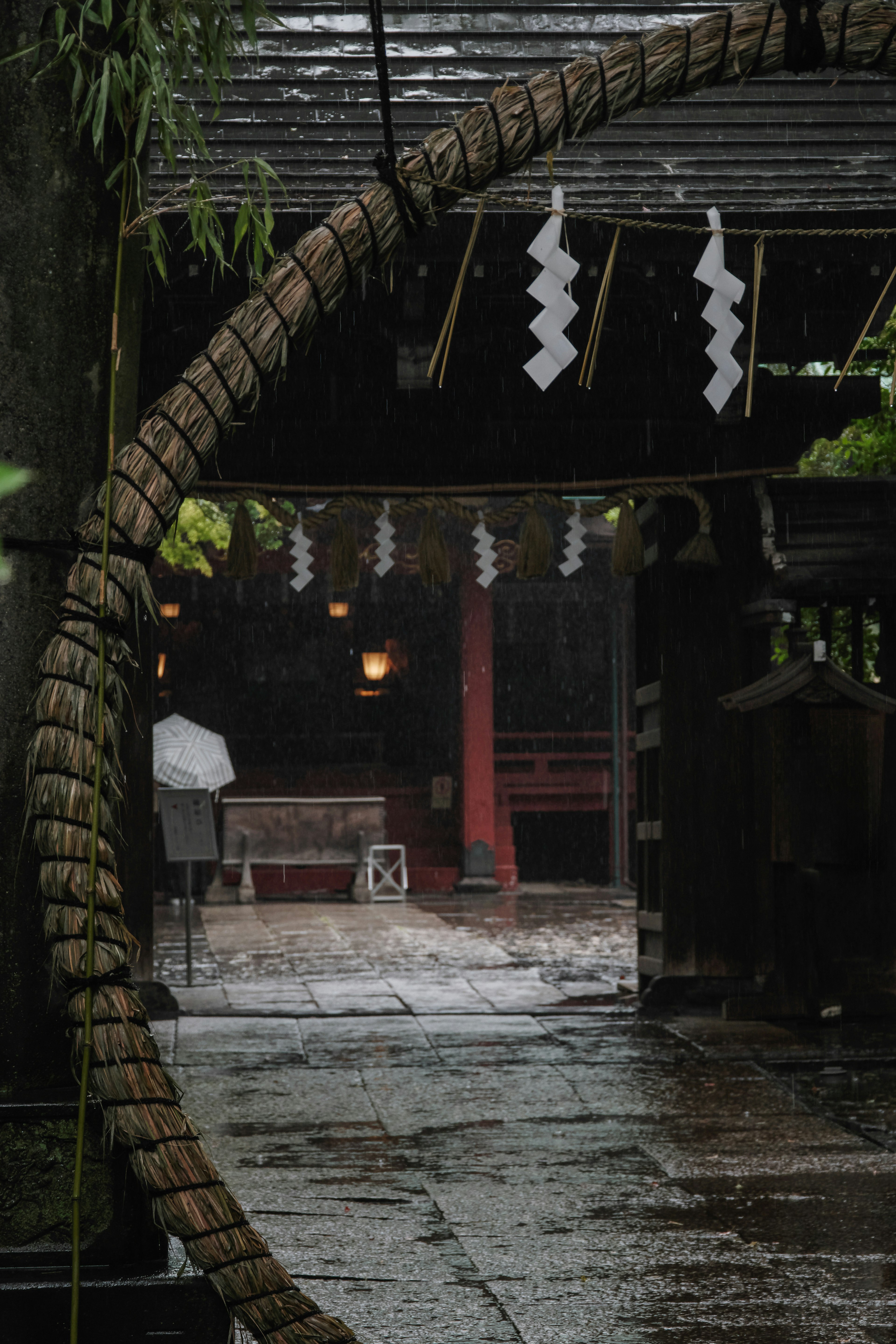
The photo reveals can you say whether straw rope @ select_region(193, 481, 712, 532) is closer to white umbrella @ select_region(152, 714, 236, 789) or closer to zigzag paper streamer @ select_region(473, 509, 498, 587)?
zigzag paper streamer @ select_region(473, 509, 498, 587)

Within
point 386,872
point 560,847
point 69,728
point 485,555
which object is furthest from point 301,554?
point 560,847

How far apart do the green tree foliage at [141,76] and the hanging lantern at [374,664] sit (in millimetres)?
15269

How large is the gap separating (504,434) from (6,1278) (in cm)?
633

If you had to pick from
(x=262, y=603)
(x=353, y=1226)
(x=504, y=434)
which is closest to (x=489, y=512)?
(x=504, y=434)

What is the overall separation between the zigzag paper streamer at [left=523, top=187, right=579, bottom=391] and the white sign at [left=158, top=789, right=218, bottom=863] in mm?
6908

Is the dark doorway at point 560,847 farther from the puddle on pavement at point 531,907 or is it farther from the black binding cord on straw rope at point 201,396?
the black binding cord on straw rope at point 201,396

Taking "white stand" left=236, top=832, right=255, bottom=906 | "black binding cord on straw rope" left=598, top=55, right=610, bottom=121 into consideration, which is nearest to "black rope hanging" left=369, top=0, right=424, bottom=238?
"black binding cord on straw rope" left=598, top=55, right=610, bottom=121

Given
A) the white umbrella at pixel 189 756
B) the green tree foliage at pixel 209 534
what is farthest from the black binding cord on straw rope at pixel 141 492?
the white umbrella at pixel 189 756

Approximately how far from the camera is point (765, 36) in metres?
2.89

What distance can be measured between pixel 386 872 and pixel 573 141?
38.0 ft

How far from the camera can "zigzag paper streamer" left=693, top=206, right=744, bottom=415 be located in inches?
141

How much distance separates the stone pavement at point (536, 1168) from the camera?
140 inches

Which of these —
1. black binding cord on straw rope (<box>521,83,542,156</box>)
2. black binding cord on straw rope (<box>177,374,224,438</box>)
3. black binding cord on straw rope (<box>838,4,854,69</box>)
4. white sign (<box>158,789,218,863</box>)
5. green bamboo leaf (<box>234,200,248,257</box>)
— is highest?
black binding cord on straw rope (<box>838,4,854,69</box>)

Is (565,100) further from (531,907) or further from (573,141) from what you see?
(531,907)
